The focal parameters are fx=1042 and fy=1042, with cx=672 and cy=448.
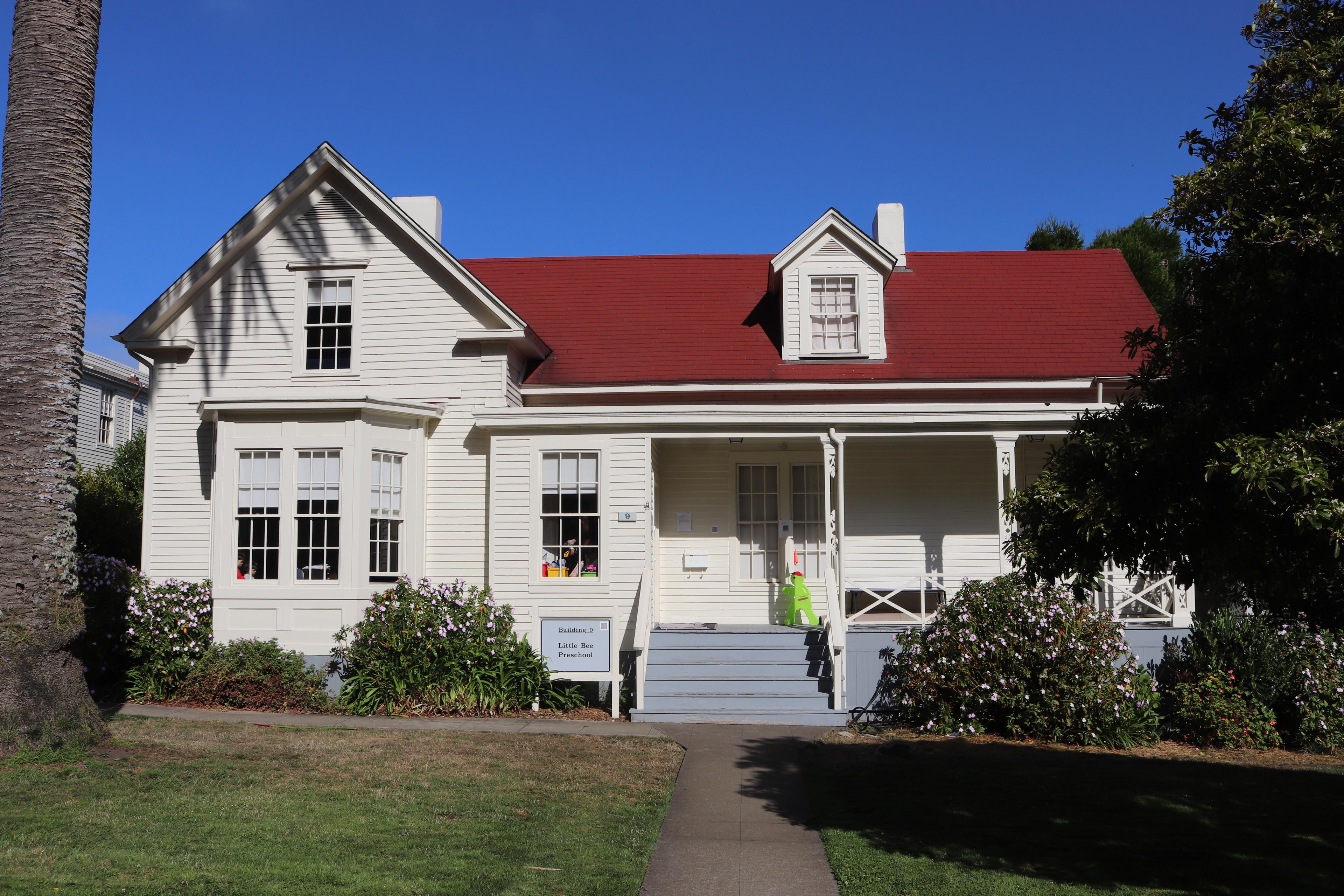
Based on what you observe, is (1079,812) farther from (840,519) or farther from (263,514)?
(263,514)

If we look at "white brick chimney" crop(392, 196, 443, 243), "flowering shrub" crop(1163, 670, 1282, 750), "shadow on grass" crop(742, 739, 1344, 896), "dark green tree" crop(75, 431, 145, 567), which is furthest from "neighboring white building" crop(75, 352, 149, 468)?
"flowering shrub" crop(1163, 670, 1282, 750)

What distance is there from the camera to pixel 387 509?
14.8 m

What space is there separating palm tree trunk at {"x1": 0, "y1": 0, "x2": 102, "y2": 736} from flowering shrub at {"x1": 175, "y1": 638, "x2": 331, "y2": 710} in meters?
3.60

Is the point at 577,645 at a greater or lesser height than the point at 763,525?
lesser

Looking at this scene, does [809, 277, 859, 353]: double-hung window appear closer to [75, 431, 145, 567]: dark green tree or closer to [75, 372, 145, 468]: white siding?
[75, 431, 145, 567]: dark green tree

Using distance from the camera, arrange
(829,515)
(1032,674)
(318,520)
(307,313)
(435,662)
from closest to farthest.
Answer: (1032,674) → (435,662) → (318,520) → (829,515) → (307,313)

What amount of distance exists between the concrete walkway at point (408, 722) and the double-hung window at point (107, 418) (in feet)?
63.6

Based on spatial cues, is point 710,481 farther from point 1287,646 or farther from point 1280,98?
point 1280,98

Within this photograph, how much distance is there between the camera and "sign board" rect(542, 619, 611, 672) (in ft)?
46.0

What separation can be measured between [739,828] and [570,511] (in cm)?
719

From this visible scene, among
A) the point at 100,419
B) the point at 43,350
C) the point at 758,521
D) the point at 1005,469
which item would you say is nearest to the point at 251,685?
the point at 43,350

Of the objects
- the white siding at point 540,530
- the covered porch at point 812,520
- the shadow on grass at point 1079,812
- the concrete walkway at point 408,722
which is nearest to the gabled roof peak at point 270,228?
the white siding at point 540,530

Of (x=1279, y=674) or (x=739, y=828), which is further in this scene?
(x=1279, y=674)

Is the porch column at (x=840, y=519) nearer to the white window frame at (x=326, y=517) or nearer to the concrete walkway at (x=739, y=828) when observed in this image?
the concrete walkway at (x=739, y=828)
